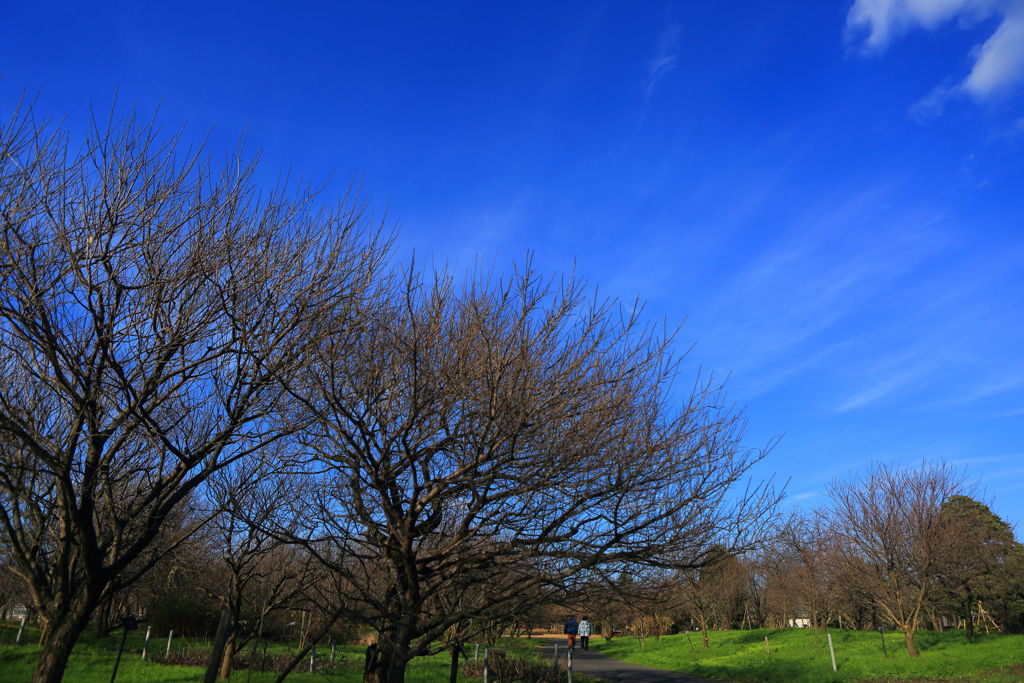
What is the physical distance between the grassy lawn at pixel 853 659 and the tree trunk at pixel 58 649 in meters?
19.4

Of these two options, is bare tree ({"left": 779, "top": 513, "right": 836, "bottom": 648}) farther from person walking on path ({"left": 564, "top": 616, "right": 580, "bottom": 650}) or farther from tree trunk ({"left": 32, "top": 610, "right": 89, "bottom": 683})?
tree trunk ({"left": 32, "top": 610, "right": 89, "bottom": 683})

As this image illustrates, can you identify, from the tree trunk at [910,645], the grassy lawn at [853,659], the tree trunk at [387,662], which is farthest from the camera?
the tree trunk at [910,645]

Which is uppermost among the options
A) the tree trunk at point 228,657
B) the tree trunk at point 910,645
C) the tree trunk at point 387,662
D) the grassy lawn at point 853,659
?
the tree trunk at point 387,662

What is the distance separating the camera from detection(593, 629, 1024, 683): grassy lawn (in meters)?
18.9

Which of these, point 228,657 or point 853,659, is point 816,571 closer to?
point 853,659

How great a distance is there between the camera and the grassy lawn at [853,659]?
18.9 m

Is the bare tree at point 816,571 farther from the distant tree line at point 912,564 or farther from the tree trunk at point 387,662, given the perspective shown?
the tree trunk at point 387,662

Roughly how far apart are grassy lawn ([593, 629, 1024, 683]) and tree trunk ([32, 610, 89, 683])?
19.4 metres

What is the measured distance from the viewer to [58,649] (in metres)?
7.02

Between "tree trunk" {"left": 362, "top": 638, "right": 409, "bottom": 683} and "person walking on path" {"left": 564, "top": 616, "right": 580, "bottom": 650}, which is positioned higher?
"tree trunk" {"left": 362, "top": 638, "right": 409, "bottom": 683}

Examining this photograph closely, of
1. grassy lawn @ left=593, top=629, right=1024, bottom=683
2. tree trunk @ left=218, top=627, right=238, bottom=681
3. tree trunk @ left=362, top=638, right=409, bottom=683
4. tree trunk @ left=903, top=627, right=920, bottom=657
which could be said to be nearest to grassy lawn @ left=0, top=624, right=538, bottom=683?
tree trunk @ left=218, top=627, right=238, bottom=681

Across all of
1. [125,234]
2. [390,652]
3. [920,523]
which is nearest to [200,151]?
[125,234]

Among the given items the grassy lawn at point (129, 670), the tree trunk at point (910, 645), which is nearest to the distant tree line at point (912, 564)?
the tree trunk at point (910, 645)

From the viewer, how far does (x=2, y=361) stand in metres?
9.33
